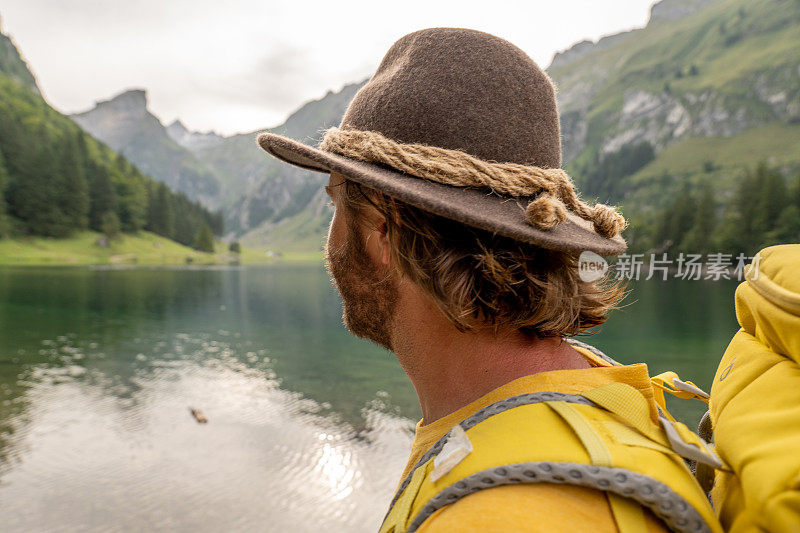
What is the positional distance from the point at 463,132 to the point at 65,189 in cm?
12652

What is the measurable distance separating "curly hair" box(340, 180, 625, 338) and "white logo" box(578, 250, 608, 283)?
0.15 ft

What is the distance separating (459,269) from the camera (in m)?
2.02

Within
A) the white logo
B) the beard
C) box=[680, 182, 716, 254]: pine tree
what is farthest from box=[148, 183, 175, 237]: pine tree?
the white logo

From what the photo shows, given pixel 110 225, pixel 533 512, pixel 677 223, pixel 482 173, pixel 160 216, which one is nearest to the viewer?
pixel 533 512

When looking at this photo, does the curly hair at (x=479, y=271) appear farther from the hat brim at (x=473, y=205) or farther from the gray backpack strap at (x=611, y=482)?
the gray backpack strap at (x=611, y=482)

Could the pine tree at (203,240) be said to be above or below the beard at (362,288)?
below

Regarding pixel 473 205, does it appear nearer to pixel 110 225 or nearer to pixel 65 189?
pixel 110 225

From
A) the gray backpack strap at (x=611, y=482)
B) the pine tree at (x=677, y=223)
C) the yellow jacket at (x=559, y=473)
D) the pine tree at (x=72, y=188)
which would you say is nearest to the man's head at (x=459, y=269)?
the yellow jacket at (x=559, y=473)

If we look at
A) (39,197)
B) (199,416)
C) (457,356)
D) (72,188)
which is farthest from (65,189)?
(457,356)

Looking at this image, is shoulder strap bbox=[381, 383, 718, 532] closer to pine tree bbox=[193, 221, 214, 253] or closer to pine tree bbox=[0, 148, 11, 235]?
pine tree bbox=[0, 148, 11, 235]

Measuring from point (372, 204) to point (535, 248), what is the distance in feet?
2.36

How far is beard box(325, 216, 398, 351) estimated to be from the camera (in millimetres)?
2271

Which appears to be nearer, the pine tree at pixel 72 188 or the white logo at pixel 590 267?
the white logo at pixel 590 267

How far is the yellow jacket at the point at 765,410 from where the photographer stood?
3.68 ft
